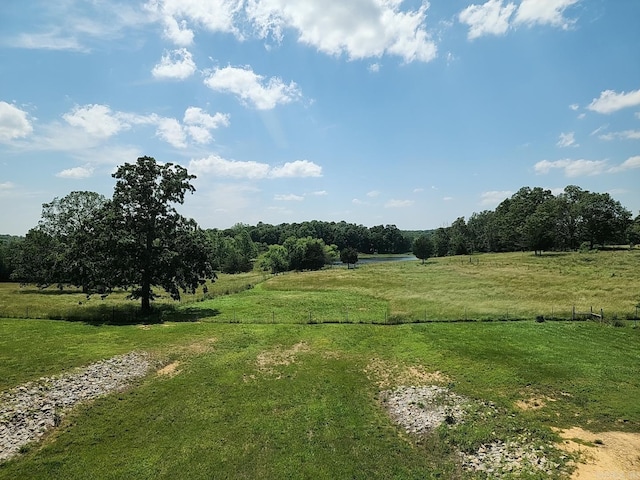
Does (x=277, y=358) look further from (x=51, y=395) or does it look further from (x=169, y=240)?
(x=169, y=240)

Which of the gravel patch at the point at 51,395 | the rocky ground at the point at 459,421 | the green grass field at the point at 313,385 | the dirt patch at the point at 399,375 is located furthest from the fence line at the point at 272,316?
the rocky ground at the point at 459,421

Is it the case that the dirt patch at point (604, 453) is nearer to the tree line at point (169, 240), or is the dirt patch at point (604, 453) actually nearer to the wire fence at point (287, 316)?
the wire fence at point (287, 316)

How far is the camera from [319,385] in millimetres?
22688

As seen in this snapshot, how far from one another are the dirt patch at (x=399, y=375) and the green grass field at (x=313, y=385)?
0.81ft

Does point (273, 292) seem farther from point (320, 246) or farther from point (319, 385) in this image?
point (320, 246)

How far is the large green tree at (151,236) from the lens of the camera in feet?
132

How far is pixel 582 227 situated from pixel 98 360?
123235 millimetres

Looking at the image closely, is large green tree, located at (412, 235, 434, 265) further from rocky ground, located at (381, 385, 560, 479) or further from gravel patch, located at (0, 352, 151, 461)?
gravel patch, located at (0, 352, 151, 461)

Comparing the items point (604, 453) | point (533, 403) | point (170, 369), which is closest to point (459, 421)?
point (533, 403)

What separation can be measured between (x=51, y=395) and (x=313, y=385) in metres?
14.4

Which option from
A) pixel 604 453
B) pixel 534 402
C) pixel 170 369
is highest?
pixel 170 369

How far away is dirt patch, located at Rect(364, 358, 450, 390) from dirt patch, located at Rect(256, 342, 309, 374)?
5.72 metres

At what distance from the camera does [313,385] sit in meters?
22.7

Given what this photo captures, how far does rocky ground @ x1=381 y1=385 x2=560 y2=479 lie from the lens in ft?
47.8
